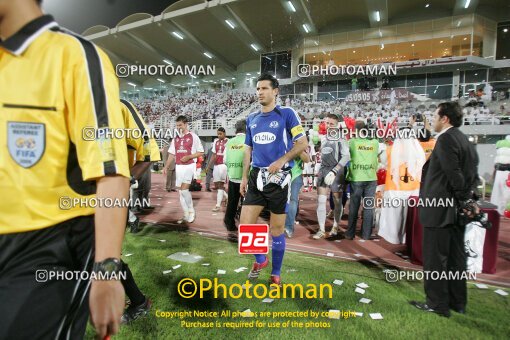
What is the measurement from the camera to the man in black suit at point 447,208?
311 cm

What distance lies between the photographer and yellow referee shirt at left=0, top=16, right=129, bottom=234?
0.98 metres

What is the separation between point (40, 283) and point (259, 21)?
23347 mm

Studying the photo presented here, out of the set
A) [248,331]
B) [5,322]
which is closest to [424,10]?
[248,331]

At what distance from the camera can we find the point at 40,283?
1023 millimetres

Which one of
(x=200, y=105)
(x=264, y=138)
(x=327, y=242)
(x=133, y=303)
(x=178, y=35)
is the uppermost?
(x=178, y=35)

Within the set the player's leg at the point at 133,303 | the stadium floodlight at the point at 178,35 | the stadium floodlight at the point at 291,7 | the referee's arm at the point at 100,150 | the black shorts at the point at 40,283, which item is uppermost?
the stadium floodlight at the point at 291,7

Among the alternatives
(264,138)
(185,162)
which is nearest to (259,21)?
(185,162)

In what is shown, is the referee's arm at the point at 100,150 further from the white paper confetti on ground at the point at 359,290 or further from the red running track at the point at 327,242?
the red running track at the point at 327,242

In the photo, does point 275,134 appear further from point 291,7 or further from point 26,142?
point 291,7

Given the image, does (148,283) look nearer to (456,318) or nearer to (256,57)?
(456,318)

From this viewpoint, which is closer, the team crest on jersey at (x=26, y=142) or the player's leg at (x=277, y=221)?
the team crest on jersey at (x=26, y=142)

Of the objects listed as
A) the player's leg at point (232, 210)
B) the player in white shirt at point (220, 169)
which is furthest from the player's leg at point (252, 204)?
the player in white shirt at point (220, 169)

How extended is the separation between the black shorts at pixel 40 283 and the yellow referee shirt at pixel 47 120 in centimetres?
5

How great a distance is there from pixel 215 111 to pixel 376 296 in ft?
63.9
